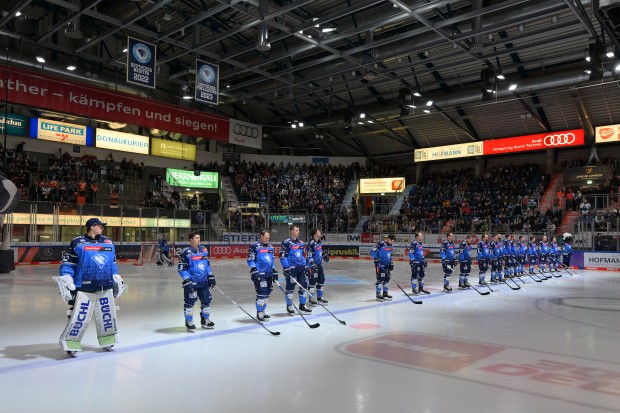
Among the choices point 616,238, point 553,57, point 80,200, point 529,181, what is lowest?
point 616,238

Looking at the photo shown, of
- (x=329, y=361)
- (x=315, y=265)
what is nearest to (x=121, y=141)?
(x=315, y=265)

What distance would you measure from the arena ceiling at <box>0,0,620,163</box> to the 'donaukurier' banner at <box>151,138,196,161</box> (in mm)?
3239

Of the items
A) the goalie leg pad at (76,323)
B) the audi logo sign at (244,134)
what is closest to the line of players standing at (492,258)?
the goalie leg pad at (76,323)

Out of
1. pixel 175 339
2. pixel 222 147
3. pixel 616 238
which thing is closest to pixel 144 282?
pixel 175 339

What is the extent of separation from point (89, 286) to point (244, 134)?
2759cm

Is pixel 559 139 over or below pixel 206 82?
over

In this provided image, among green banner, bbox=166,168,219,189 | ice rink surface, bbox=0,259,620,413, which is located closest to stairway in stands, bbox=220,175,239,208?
green banner, bbox=166,168,219,189

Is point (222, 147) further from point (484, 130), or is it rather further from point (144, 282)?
point (144, 282)

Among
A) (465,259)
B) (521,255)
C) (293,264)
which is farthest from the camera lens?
(521,255)

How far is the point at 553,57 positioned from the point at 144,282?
870 inches

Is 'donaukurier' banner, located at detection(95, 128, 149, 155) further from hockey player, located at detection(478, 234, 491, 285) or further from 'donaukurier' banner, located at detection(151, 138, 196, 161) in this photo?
hockey player, located at detection(478, 234, 491, 285)

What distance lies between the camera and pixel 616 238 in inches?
861

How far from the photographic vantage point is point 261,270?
8.64 metres

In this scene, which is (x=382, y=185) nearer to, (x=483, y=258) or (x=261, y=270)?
(x=483, y=258)
